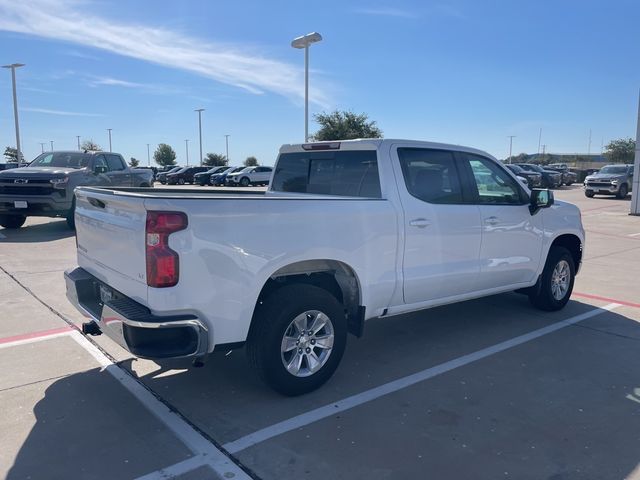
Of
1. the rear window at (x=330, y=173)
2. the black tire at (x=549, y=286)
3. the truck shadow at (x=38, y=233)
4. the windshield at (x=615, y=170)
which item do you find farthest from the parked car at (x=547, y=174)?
the rear window at (x=330, y=173)

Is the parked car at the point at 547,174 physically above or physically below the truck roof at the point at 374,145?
below

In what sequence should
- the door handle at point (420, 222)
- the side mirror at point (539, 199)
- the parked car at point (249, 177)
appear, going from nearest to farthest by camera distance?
the door handle at point (420, 222) < the side mirror at point (539, 199) < the parked car at point (249, 177)

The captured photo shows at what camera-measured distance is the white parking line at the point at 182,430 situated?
10.1ft

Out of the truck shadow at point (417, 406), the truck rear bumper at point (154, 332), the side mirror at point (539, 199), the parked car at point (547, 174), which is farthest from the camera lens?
the parked car at point (547, 174)

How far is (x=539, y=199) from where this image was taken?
225 inches

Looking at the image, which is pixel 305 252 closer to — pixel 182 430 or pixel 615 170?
pixel 182 430

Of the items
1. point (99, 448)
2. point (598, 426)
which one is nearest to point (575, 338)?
point (598, 426)

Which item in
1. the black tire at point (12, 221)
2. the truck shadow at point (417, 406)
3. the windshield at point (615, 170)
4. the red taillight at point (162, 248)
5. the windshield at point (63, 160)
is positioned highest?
the windshield at point (63, 160)

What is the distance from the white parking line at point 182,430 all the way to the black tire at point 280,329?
63 centimetres

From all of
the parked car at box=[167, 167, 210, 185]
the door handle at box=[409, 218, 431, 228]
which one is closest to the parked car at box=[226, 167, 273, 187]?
the parked car at box=[167, 167, 210, 185]

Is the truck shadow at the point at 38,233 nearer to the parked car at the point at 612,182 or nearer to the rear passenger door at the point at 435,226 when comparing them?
the rear passenger door at the point at 435,226

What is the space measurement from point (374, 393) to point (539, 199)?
9.74 feet

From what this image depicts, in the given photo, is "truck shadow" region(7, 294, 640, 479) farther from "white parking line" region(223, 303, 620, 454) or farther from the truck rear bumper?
the truck rear bumper

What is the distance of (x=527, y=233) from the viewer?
5773 mm
